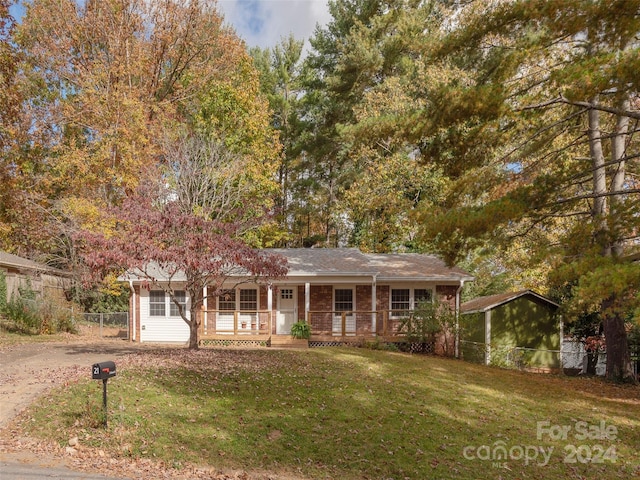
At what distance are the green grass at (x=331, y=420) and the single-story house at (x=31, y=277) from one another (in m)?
13.4

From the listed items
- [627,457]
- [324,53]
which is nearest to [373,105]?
[324,53]

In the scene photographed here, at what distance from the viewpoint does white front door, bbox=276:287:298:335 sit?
19703mm

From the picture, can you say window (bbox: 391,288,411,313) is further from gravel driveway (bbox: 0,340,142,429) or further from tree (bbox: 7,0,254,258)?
tree (bbox: 7,0,254,258)

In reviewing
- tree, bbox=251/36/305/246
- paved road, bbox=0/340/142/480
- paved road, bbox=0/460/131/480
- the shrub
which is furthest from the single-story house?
paved road, bbox=0/460/131/480

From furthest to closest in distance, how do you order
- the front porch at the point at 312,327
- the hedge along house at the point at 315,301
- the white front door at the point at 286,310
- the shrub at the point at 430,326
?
the white front door at the point at 286,310, the hedge along house at the point at 315,301, the front porch at the point at 312,327, the shrub at the point at 430,326

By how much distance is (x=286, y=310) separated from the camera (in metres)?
19.8

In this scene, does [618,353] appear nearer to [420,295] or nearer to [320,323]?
[420,295]

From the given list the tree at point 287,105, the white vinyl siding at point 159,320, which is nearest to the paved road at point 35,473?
the white vinyl siding at point 159,320

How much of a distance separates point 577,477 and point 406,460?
2612 millimetres

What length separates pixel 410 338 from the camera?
17406mm

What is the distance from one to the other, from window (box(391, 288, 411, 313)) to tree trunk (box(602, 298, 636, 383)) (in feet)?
23.6

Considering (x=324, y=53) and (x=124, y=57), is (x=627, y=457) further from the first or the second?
(x=324, y=53)

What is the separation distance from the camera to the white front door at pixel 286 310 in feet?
64.6

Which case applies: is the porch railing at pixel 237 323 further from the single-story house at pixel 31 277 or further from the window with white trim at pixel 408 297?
the single-story house at pixel 31 277
